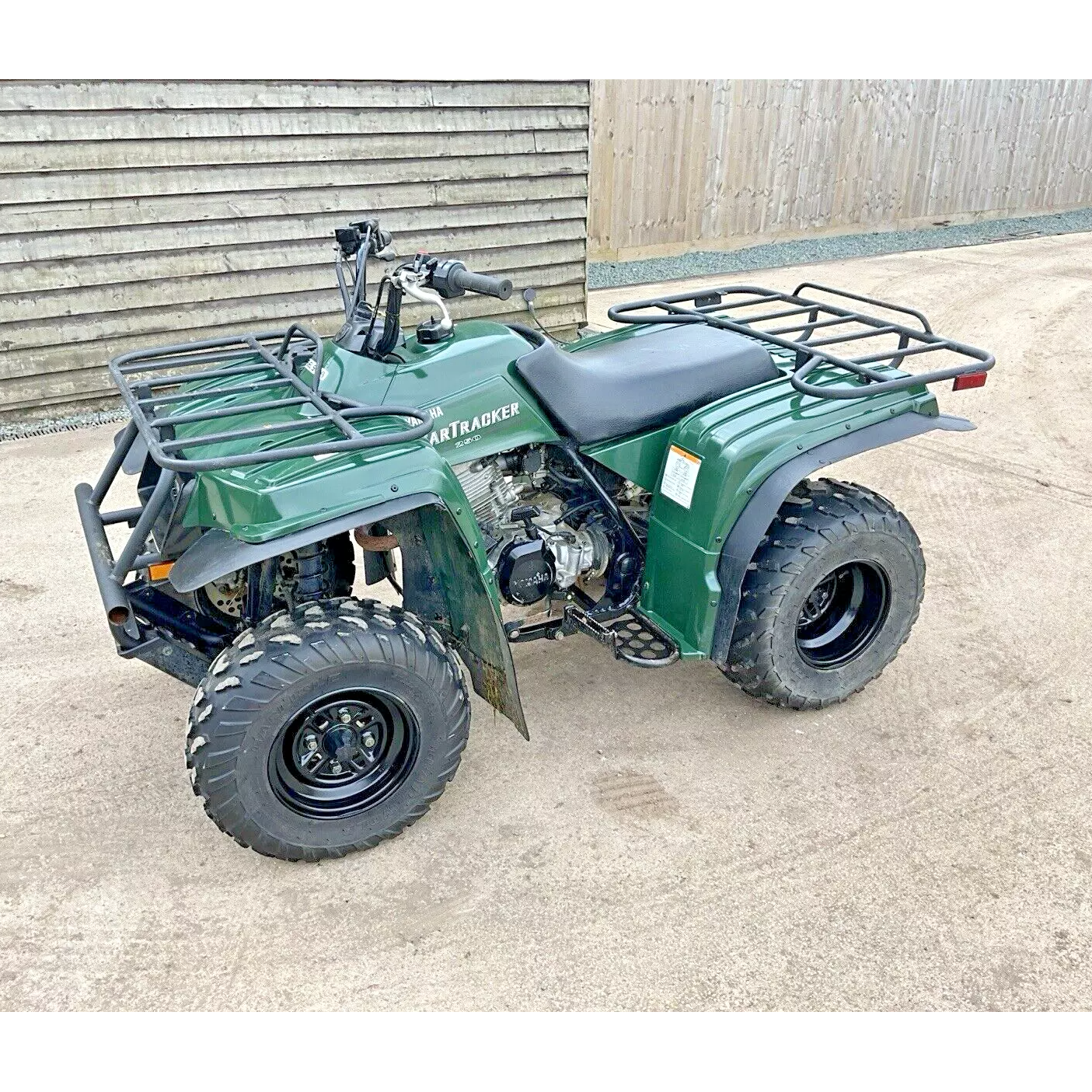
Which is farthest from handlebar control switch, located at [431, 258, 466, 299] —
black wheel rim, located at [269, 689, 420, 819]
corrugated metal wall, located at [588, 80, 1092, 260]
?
corrugated metal wall, located at [588, 80, 1092, 260]

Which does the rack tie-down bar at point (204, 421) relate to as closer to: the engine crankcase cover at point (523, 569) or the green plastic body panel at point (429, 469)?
the green plastic body panel at point (429, 469)

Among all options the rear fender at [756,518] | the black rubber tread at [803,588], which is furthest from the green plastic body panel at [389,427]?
the black rubber tread at [803,588]

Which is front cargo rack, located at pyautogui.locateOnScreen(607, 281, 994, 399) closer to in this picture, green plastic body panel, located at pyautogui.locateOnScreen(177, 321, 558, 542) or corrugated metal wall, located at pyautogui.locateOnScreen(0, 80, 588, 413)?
green plastic body panel, located at pyautogui.locateOnScreen(177, 321, 558, 542)

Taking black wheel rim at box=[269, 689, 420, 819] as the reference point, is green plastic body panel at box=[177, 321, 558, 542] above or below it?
above

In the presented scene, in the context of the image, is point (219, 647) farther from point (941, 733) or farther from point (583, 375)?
point (941, 733)

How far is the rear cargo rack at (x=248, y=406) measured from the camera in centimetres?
271

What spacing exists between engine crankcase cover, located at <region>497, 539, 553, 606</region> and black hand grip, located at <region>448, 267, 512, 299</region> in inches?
32.4

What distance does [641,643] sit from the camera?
11.9 feet

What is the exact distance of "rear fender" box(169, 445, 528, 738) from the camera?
8.86ft

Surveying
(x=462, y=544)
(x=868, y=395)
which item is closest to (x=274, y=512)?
(x=462, y=544)

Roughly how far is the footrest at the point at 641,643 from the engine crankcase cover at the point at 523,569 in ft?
1.31

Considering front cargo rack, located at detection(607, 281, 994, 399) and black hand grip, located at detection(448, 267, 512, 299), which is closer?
black hand grip, located at detection(448, 267, 512, 299)

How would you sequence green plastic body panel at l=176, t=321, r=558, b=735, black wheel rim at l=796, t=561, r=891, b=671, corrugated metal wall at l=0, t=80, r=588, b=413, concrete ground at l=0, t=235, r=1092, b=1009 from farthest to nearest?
corrugated metal wall at l=0, t=80, r=588, b=413
black wheel rim at l=796, t=561, r=891, b=671
green plastic body panel at l=176, t=321, r=558, b=735
concrete ground at l=0, t=235, r=1092, b=1009

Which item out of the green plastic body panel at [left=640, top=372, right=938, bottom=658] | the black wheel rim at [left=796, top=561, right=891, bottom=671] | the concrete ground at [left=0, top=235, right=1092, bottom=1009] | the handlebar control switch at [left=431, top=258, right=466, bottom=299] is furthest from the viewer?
the black wheel rim at [left=796, top=561, right=891, bottom=671]
